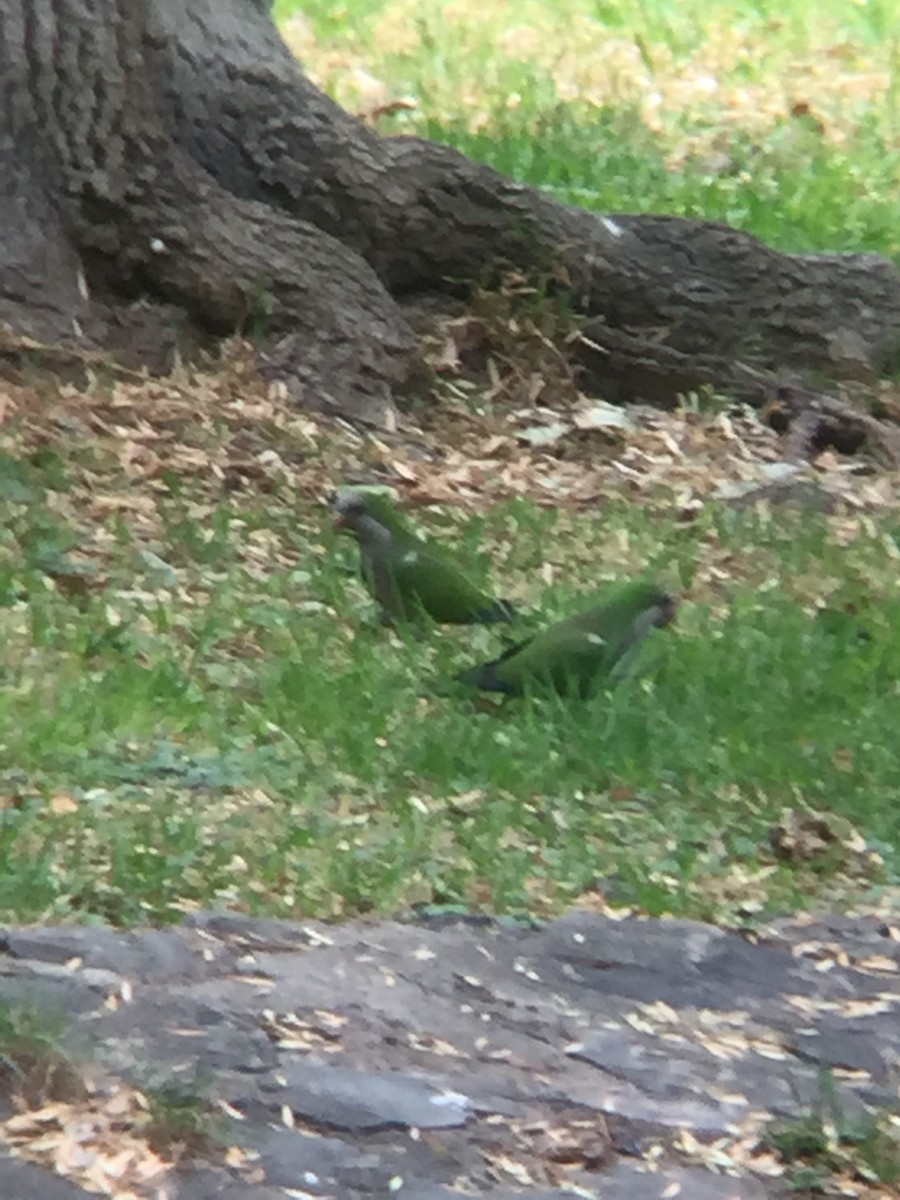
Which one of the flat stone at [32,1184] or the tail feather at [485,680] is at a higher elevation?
the tail feather at [485,680]

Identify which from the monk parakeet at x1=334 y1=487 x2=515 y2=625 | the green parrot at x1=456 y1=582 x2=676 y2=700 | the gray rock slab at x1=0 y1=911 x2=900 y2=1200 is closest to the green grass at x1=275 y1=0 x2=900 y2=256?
the monk parakeet at x1=334 y1=487 x2=515 y2=625

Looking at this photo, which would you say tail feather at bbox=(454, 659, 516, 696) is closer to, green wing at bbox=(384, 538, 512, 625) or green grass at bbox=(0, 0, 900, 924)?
green grass at bbox=(0, 0, 900, 924)

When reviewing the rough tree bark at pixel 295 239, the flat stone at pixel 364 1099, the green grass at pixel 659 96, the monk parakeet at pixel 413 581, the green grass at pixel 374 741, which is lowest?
the flat stone at pixel 364 1099

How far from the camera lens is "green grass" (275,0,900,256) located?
29.0 feet

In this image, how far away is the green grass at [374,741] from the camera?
404 cm

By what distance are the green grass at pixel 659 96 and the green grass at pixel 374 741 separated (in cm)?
316

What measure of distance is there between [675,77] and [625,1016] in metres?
7.64

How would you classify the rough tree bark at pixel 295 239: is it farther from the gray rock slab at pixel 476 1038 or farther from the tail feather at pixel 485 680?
the gray rock slab at pixel 476 1038

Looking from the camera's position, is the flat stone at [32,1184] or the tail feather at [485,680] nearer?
the flat stone at [32,1184]

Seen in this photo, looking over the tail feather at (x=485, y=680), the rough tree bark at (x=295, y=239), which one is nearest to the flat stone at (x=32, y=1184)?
the tail feather at (x=485, y=680)

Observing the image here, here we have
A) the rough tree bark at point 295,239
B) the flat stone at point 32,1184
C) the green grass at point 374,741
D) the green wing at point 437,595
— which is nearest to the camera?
the flat stone at point 32,1184

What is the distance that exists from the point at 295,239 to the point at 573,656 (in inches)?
90.7

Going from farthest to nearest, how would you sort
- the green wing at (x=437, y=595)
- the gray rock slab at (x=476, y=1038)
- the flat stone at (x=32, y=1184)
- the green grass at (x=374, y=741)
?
1. the green wing at (x=437, y=595)
2. the green grass at (x=374, y=741)
3. the gray rock slab at (x=476, y=1038)
4. the flat stone at (x=32, y=1184)

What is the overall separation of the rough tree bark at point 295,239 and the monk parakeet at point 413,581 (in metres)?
→ 1.15
